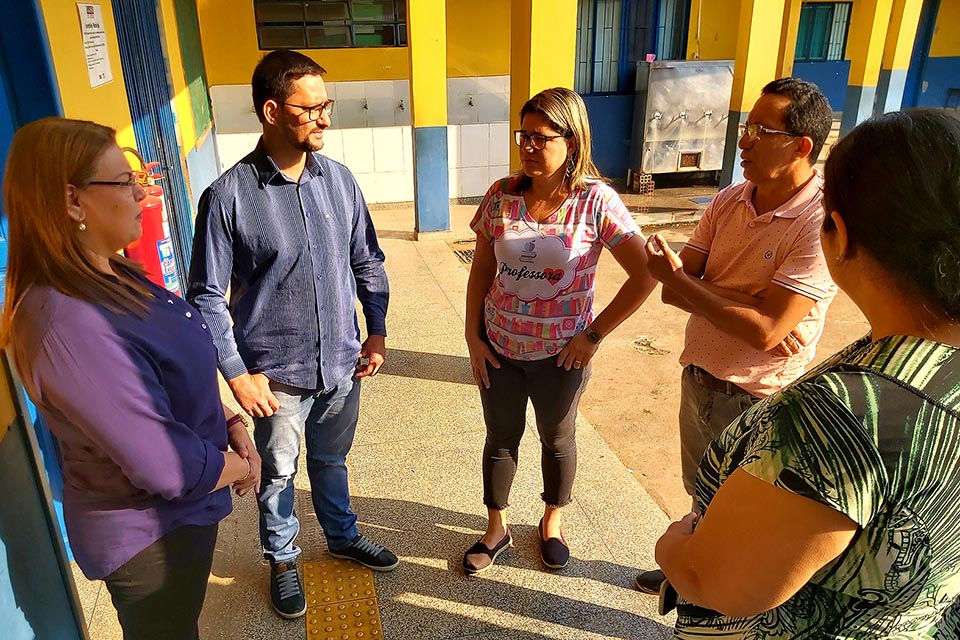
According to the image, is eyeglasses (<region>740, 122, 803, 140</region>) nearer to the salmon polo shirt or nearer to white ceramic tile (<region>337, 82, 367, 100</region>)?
the salmon polo shirt

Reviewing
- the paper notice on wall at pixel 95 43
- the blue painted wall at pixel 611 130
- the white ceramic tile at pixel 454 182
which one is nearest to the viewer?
the paper notice on wall at pixel 95 43

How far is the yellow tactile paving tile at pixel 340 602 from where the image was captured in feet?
7.85

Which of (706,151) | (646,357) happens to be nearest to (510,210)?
(646,357)

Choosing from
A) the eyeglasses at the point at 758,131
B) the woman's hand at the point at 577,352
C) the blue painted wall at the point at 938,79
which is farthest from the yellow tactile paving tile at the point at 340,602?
the blue painted wall at the point at 938,79

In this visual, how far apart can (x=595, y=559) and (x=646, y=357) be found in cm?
239

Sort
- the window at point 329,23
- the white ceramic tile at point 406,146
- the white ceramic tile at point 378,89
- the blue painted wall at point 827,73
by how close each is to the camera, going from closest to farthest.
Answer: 1. the window at point 329,23
2. the white ceramic tile at point 378,89
3. the white ceramic tile at point 406,146
4. the blue painted wall at point 827,73

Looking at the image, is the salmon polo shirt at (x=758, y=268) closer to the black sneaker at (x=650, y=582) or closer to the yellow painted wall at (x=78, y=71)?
the black sneaker at (x=650, y=582)

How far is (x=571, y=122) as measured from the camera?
2.22 meters

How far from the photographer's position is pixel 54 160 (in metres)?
1.38

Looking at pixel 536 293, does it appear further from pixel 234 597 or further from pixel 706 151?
pixel 706 151

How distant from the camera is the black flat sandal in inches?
104

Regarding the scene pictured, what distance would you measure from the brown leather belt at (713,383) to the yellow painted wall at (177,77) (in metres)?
5.13

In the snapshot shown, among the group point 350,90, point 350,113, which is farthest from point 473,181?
point 350,90

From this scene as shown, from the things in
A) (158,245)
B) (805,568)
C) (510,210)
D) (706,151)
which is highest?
(510,210)
